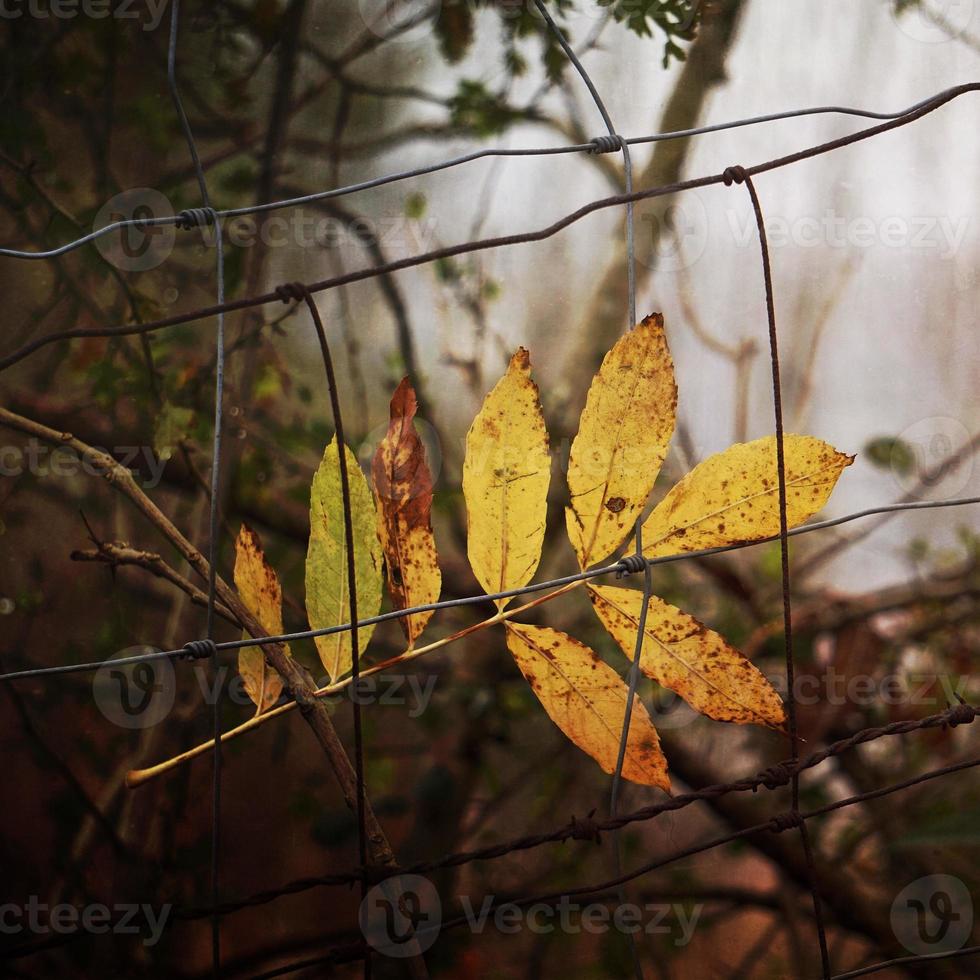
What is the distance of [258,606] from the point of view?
0.47 m

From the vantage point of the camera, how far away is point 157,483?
0.52 m

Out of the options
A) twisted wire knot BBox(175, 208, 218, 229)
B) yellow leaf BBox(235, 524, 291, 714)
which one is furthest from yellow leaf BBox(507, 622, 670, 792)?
twisted wire knot BBox(175, 208, 218, 229)

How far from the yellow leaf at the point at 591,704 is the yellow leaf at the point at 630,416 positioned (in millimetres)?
72

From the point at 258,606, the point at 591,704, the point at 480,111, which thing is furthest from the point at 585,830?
the point at 480,111

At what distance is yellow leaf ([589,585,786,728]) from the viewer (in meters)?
0.43

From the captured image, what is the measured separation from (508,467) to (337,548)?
8cm

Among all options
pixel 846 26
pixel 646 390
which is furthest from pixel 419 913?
pixel 846 26

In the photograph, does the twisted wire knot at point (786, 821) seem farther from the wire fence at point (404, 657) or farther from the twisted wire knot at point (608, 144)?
the twisted wire knot at point (608, 144)

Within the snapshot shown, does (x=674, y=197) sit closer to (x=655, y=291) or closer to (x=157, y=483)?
(x=655, y=291)

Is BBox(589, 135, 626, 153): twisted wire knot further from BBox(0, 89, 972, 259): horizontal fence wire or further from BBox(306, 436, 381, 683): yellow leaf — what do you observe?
BBox(306, 436, 381, 683): yellow leaf

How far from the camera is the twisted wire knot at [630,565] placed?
404 millimetres

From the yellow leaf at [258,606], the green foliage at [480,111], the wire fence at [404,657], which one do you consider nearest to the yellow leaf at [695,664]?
the wire fence at [404,657]

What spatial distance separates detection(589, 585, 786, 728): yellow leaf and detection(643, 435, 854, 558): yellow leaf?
1.1 inches

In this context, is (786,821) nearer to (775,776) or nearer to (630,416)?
(775,776)
